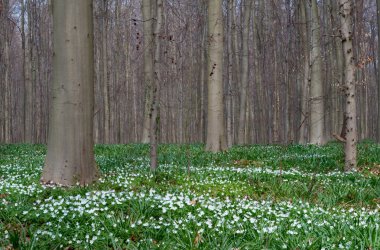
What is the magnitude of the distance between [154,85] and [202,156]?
347 centimetres

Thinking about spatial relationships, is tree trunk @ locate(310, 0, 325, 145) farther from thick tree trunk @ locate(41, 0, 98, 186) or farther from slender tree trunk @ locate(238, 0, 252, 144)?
thick tree trunk @ locate(41, 0, 98, 186)

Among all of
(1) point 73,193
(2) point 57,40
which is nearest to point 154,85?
(2) point 57,40

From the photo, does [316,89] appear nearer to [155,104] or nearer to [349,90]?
[349,90]

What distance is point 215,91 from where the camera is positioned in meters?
12.9

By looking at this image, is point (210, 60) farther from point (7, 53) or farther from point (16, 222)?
point (7, 53)

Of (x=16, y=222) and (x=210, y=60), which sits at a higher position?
(x=210, y=60)

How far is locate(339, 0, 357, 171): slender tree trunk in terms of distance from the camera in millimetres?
9164

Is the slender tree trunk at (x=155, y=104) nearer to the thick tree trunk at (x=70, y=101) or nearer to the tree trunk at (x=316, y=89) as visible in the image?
the thick tree trunk at (x=70, y=101)

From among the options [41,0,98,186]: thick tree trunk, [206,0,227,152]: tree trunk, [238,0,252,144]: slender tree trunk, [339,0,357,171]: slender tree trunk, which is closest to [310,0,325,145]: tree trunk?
[238,0,252,144]: slender tree trunk

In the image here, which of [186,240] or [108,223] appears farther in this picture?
[108,223]

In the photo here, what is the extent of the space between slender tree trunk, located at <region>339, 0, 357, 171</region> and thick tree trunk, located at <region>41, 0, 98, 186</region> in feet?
18.2

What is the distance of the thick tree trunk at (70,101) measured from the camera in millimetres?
7133

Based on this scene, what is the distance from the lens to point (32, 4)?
2666 centimetres

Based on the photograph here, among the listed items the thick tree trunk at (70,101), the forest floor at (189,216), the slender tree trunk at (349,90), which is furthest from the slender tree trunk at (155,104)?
the slender tree trunk at (349,90)
